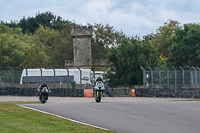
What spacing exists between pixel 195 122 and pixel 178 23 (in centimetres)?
8923

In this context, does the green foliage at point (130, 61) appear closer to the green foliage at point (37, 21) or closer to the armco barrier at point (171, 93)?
the armco barrier at point (171, 93)

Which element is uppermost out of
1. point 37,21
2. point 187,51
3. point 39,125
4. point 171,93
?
point 37,21

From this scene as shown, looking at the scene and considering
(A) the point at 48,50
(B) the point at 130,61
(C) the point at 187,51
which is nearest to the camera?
(B) the point at 130,61

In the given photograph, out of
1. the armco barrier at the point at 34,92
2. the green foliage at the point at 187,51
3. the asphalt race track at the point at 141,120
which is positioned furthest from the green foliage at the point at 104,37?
the asphalt race track at the point at 141,120

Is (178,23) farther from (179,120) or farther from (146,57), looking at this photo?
(179,120)

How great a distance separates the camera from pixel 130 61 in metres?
60.1

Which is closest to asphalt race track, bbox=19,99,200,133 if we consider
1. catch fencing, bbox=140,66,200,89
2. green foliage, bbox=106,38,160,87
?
catch fencing, bbox=140,66,200,89

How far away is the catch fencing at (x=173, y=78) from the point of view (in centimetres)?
3984

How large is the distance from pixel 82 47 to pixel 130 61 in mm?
40487

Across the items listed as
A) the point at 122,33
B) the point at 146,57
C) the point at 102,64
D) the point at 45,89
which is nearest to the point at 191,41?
the point at 146,57

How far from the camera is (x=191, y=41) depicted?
2606 inches

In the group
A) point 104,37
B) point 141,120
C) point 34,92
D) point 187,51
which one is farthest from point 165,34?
point 141,120

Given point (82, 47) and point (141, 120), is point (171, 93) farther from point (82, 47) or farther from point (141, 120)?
point (82, 47)

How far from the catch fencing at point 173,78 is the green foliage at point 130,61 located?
16.9 m
